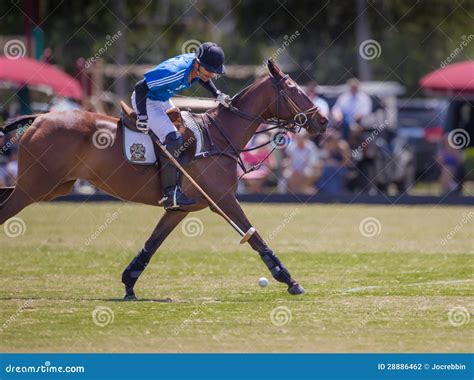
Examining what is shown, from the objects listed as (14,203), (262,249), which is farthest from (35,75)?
(262,249)

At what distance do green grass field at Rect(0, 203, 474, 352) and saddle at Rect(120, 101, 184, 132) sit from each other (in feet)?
6.92

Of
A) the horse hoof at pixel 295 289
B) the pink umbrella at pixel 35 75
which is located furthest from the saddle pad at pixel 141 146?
the pink umbrella at pixel 35 75

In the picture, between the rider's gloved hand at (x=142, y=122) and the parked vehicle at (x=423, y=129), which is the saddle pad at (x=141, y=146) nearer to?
the rider's gloved hand at (x=142, y=122)

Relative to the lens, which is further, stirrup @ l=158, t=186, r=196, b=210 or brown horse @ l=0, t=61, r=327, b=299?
stirrup @ l=158, t=186, r=196, b=210

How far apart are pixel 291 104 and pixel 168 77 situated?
1.81 meters

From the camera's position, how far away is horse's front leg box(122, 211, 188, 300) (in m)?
14.4

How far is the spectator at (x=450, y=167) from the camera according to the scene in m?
29.7

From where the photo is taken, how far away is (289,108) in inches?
593

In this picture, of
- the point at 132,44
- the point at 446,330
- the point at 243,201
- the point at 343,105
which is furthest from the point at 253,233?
the point at 132,44

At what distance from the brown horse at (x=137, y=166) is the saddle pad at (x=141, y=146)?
0.08m

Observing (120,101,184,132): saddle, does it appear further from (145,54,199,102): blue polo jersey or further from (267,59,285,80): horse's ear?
(267,59,285,80): horse's ear

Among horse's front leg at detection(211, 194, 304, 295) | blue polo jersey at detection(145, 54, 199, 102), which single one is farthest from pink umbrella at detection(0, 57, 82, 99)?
horse's front leg at detection(211, 194, 304, 295)

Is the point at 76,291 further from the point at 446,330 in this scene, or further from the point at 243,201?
the point at 243,201

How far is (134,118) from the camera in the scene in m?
14.8
